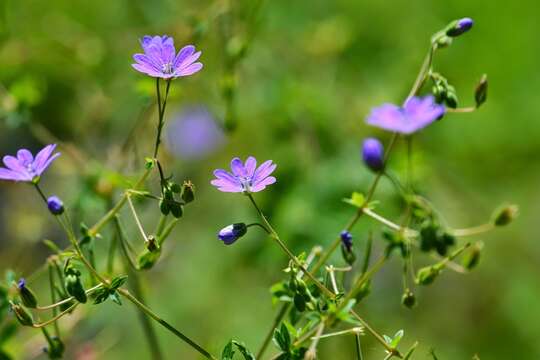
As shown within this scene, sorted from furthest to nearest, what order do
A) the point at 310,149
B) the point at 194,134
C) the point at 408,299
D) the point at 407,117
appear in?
1. the point at 194,134
2. the point at 310,149
3. the point at 408,299
4. the point at 407,117

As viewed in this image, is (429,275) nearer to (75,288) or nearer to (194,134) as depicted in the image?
(75,288)

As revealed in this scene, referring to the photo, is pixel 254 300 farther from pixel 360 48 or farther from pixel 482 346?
pixel 360 48

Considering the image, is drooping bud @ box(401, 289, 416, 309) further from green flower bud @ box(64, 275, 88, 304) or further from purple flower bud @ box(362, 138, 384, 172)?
green flower bud @ box(64, 275, 88, 304)

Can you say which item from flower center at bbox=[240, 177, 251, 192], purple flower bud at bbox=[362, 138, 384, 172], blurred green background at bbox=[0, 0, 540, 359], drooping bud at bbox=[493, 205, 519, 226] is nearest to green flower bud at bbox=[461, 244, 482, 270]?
drooping bud at bbox=[493, 205, 519, 226]

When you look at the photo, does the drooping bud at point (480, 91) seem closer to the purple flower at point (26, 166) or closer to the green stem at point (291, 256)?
the green stem at point (291, 256)

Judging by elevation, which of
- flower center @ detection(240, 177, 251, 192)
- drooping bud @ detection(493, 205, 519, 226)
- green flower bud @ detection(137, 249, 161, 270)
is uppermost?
flower center @ detection(240, 177, 251, 192)

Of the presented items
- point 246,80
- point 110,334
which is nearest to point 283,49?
point 246,80

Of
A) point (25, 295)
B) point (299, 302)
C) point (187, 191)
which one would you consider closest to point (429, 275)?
point (299, 302)
